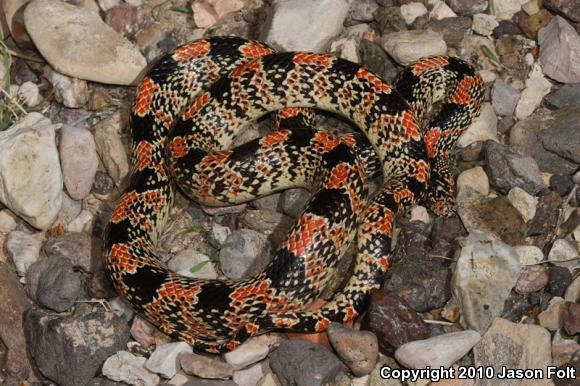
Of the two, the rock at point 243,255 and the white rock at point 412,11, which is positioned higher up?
the white rock at point 412,11

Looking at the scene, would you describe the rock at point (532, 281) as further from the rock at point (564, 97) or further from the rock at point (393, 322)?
the rock at point (564, 97)

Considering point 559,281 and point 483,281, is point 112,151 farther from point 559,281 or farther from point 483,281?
point 559,281

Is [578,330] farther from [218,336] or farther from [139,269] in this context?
[139,269]

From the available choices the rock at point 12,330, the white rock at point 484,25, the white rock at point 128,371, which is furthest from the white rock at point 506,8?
the rock at point 12,330

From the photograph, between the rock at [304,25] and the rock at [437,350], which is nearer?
the rock at [437,350]

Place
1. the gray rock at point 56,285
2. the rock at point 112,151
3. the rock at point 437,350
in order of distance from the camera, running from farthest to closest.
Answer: the rock at point 112,151 → the gray rock at point 56,285 → the rock at point 437,350

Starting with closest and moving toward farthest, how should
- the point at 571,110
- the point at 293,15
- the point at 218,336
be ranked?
the point at 218,336, the point at 571,110, the point at 293,15

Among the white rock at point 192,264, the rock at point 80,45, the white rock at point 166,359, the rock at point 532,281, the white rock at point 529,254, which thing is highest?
the rock at point 80,45

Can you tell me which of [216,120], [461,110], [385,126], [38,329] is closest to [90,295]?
[38,329]
